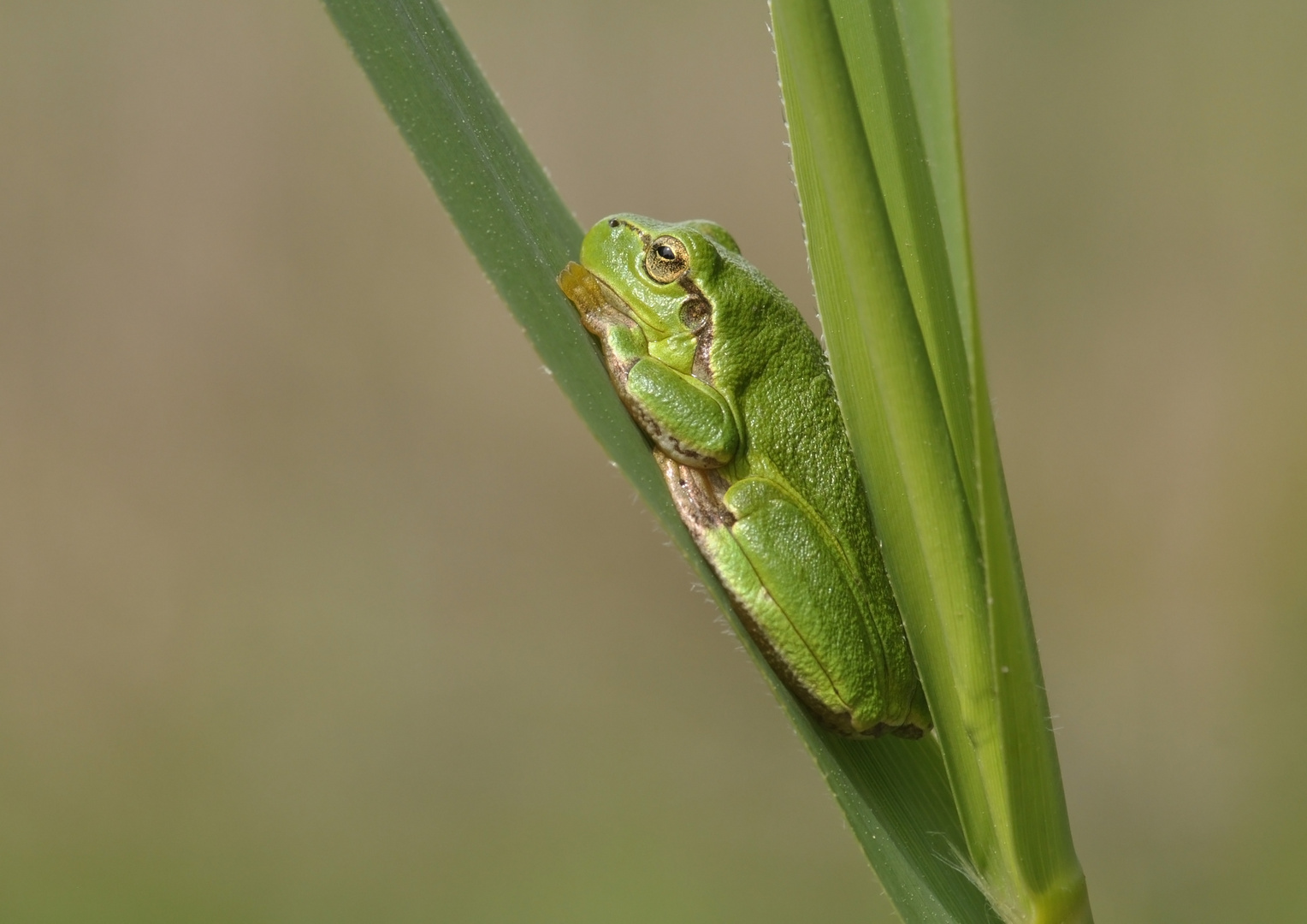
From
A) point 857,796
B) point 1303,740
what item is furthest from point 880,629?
point 1303,740

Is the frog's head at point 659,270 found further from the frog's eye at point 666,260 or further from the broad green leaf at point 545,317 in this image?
the broad green leaf at point 545,317

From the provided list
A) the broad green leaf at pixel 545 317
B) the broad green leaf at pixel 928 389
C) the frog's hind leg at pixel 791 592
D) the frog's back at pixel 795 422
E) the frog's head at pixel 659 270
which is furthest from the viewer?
the frog's head at pixel 659 270

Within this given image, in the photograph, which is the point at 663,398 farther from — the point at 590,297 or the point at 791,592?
the point at 791,592

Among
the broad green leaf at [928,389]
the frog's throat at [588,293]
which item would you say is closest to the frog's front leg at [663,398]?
the frog's throat at [588,293]

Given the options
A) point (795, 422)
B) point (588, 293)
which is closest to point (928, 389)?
point (795, 422)

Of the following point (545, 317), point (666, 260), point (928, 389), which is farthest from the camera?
point (666, 260)

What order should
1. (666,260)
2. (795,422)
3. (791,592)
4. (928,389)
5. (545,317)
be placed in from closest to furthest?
(928,389) < (545,317) < (791,592) < (795,422) < (666,260)
